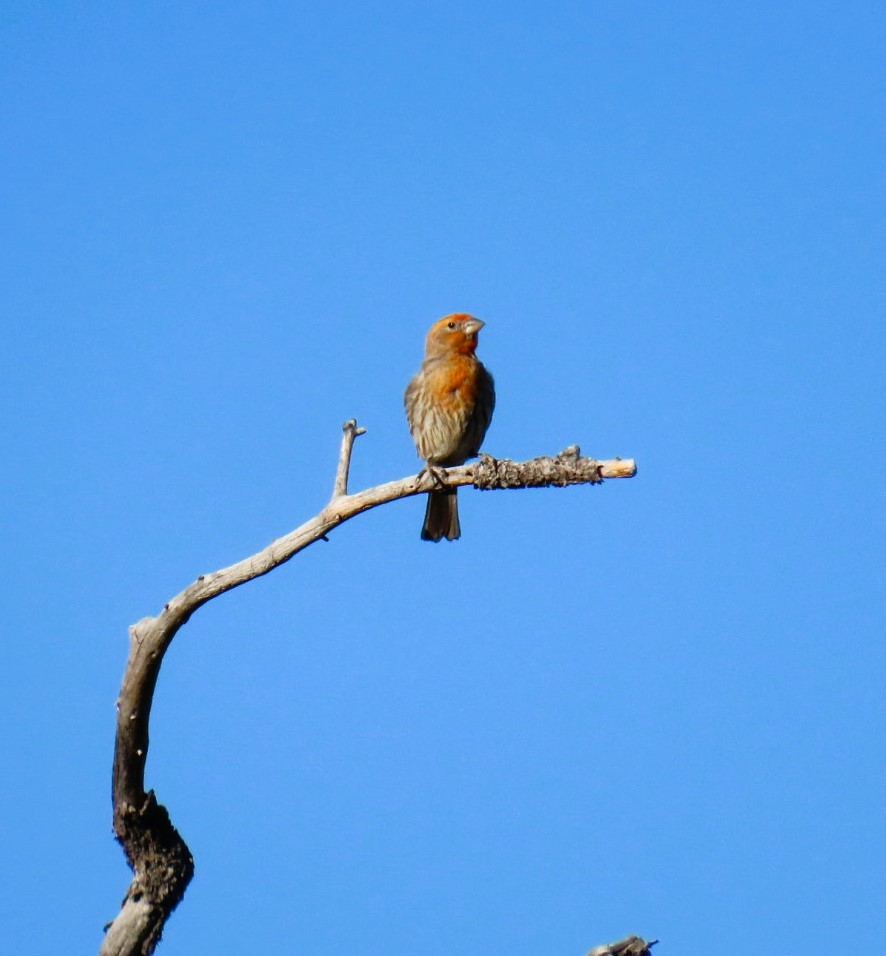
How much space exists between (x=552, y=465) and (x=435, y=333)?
8.86 ft

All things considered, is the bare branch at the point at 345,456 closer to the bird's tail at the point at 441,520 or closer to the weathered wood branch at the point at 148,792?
the weathered wood branch at the point at 148,792

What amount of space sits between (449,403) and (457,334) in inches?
17.4

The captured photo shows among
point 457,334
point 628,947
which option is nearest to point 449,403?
point 457,334

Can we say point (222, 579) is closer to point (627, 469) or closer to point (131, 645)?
point (131, 645)

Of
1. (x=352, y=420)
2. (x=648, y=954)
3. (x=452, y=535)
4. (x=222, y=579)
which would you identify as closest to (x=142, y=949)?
(x=222, y=579)

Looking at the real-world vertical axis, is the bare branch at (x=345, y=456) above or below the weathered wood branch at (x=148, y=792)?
above

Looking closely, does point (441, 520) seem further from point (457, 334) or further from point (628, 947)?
point (628, 947)

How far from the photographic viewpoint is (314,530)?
609 cm

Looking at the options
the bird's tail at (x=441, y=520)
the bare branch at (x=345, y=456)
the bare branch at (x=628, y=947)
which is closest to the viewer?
the bare branch at (x=628, y=947)

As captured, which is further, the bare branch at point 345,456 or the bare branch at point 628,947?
the bare branch at point 345,456

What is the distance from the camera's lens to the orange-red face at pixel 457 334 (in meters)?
8.78

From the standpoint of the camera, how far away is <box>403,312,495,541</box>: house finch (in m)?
8.55

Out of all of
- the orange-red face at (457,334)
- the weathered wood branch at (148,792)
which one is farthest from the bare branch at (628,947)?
the orange-red face at (457,334)

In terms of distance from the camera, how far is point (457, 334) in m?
8.82
